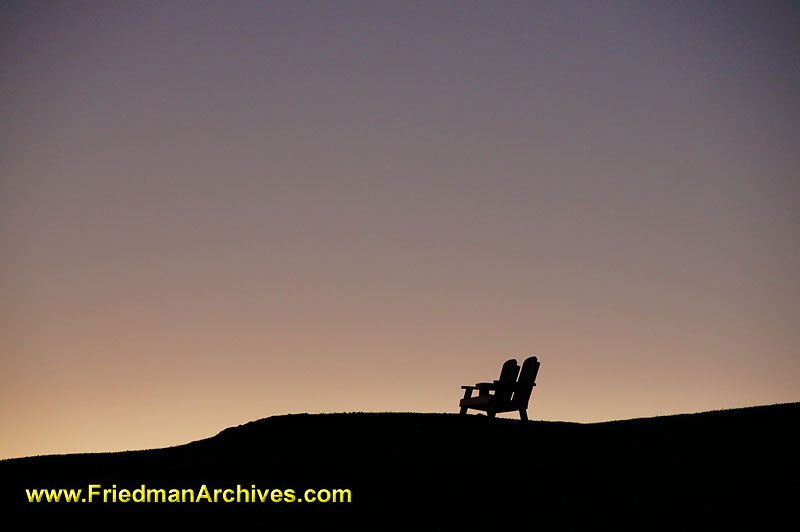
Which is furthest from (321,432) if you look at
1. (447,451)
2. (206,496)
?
(206,496)

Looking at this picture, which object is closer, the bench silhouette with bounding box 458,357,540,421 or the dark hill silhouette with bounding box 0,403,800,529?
the dark hill silhouette with bounding box 0,403,800,529

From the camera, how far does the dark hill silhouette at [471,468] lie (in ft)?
27.9

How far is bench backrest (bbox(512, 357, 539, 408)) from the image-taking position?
1427 cm

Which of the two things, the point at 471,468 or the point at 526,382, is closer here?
the point at 471,468

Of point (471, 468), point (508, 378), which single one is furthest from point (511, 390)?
point (471, 468)

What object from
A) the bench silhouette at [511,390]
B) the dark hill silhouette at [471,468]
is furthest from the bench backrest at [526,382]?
the dark hill silhouette at [471,468]

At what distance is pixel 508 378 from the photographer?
47.5 feet

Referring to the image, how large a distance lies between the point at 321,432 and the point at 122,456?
2749 mm

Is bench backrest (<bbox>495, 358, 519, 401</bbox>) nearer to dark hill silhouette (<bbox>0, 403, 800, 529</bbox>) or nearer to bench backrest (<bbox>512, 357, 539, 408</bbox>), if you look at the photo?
Result: bench backrest (<bbox>512, 357, 539, 408</bbox>)

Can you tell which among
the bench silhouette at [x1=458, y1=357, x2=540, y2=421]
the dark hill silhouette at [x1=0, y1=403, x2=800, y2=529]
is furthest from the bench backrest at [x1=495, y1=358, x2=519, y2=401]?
the dark hill silhouette at [x1=0, y1=403, x2=800, y2=529]

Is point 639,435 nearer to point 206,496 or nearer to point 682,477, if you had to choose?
point 682,477

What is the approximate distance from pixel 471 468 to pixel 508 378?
189 inches

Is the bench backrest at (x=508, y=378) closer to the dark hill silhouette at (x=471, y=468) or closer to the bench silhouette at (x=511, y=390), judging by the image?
the bench silhouette at (x=511, y=390)

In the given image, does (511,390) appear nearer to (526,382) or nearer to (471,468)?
(526,382)
